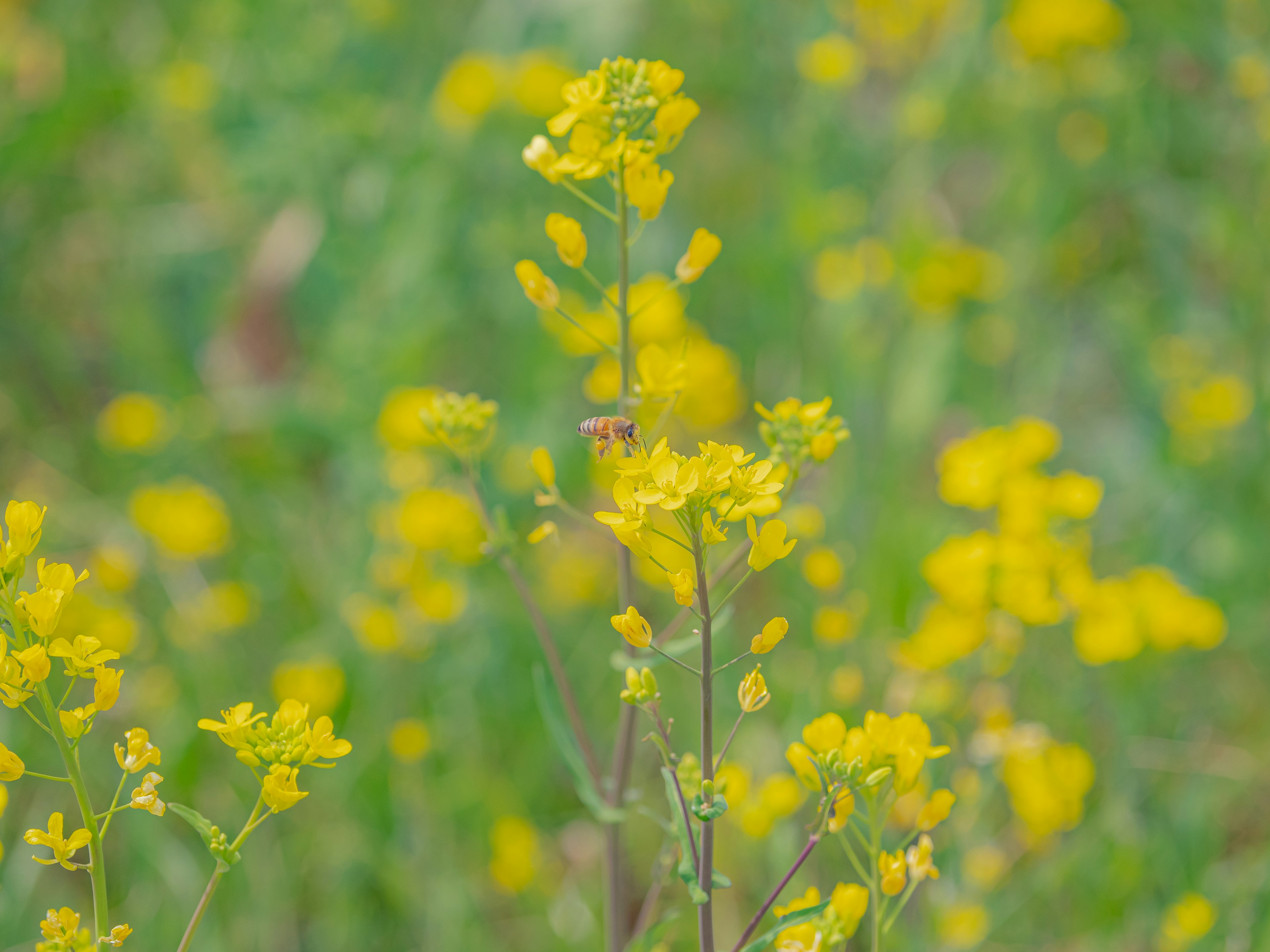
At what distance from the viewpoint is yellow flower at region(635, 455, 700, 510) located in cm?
109

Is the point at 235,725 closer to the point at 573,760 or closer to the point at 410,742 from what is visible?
the point at 573,760

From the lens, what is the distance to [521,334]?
3.97 m

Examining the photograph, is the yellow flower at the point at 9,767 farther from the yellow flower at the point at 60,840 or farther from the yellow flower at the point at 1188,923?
the yellow flower at the point at 1188,923

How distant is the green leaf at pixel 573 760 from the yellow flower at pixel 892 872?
379 mm

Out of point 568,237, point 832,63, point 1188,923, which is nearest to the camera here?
point 568,237

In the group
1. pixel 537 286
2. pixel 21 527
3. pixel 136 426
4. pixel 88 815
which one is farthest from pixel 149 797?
pixel 136 426

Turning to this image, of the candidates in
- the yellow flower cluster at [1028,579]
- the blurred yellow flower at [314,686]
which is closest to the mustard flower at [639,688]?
the yellow flower cluster at [1028,579]

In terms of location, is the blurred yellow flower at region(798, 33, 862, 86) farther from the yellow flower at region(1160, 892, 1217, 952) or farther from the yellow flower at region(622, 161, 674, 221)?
the yellow flower at region(1160, 892, 1217, 952)

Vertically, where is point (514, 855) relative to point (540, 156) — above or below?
below

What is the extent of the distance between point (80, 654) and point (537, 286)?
763 millimetres

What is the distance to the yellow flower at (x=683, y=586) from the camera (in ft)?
3.48

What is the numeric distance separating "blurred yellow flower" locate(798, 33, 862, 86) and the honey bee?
8.91 ft

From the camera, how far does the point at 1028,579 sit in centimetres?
215

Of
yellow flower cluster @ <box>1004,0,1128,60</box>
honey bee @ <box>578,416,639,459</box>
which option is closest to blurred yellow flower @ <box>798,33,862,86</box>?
yellow flower cluster @ <box>1004,0,1128,60</box>
